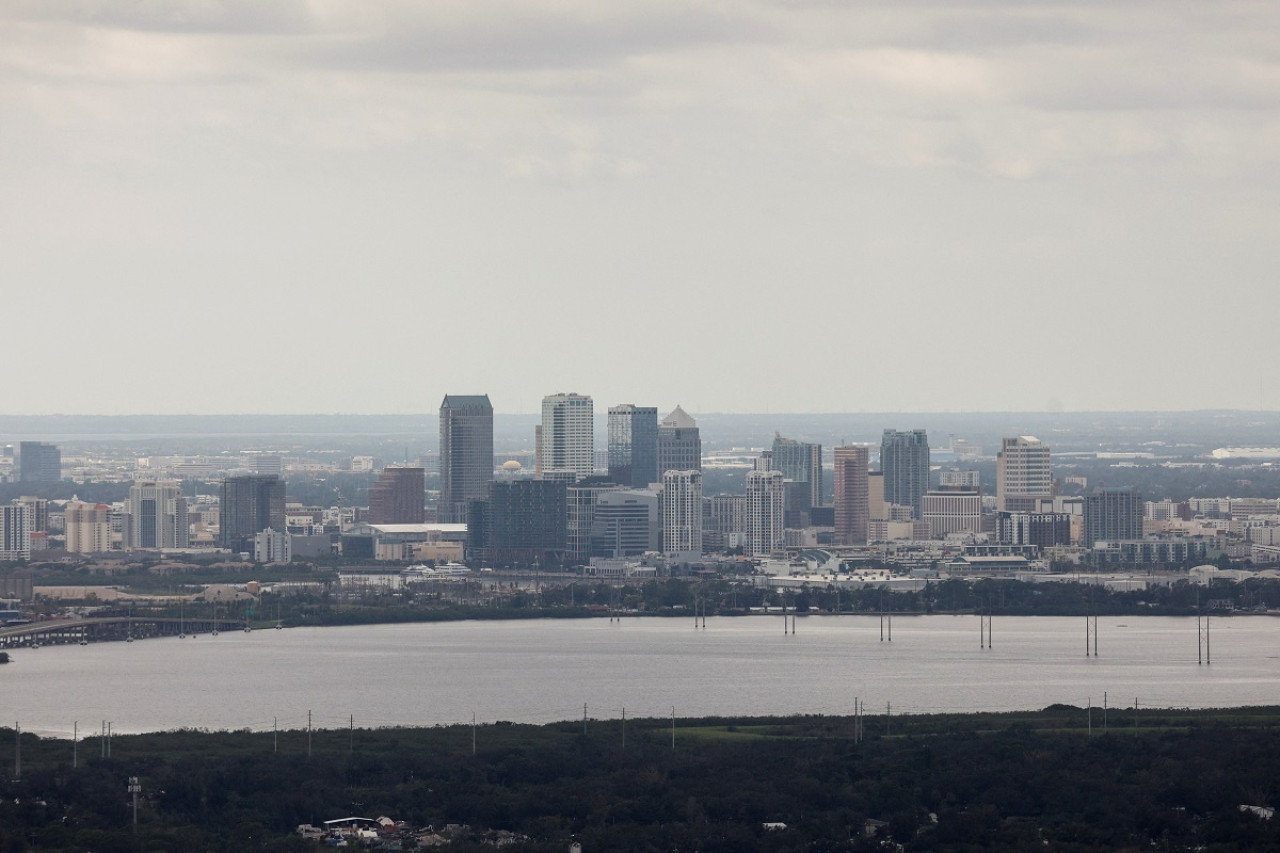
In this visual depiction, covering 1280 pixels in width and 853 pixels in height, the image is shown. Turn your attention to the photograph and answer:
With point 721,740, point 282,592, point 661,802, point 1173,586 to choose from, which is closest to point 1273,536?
point 1173,586

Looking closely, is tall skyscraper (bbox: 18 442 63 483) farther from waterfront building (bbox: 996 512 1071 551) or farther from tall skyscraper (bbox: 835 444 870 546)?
waterfront building (bbox: 996 512 1071 551)

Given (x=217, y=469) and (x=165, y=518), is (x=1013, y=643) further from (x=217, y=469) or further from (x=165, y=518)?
(x=217, y=469)

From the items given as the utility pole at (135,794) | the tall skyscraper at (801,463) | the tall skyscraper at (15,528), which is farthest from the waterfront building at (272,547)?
the utility pole at (135,794)

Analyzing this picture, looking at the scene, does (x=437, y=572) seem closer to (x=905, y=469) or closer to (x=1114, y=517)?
(x=1114, y=517)

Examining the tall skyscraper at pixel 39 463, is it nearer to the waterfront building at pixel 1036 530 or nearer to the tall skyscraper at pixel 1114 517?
the waterfront building at pixel 1036 530

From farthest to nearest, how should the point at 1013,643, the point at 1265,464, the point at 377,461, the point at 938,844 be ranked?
the point at 377,461
the point at 1265,464
the point at 1013,643
the point at 938,844

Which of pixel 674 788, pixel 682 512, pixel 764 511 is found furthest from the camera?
pixel 764 511

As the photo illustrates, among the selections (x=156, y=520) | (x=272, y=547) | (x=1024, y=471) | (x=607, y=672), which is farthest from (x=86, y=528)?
(x=607, y=672)
